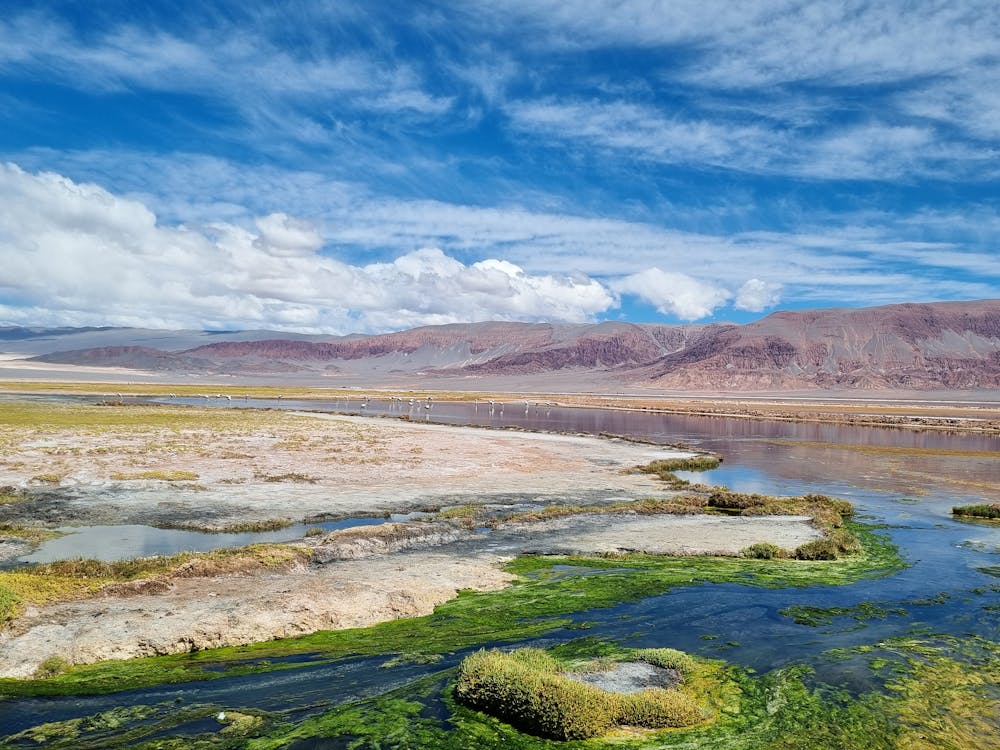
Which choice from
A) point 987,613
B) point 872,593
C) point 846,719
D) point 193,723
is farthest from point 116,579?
point 987,613

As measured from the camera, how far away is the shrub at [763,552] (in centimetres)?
2103

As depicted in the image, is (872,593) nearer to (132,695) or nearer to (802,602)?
(802,602)

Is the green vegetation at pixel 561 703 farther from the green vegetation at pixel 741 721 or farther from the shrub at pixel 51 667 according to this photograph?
the shrub at pixel 51 667

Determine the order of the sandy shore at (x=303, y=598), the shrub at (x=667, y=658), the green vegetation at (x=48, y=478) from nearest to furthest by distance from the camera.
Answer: the shrub at (x=667, y=658), the sandy shore at (x=303, y=598), the green vegetation at (x=48, y=478)

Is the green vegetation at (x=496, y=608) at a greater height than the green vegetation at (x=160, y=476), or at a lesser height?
lesser

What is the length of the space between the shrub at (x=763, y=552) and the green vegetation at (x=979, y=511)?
41.1 ft

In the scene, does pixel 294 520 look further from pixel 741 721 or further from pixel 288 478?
pixel 741 721

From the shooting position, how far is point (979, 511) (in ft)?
92.8

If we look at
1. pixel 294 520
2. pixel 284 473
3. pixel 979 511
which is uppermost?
pixel 284 473

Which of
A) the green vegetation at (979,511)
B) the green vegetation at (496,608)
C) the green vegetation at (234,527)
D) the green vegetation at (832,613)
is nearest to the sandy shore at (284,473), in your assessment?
the green vegetation at (234,527)

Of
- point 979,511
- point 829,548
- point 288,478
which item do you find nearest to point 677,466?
point 979,511

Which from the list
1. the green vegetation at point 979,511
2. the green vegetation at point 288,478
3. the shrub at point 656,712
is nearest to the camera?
the shrub at point 656,712

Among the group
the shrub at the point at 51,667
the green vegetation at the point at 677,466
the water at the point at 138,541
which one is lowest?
the water at the point at 138,541

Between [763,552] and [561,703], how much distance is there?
43.2 ft
